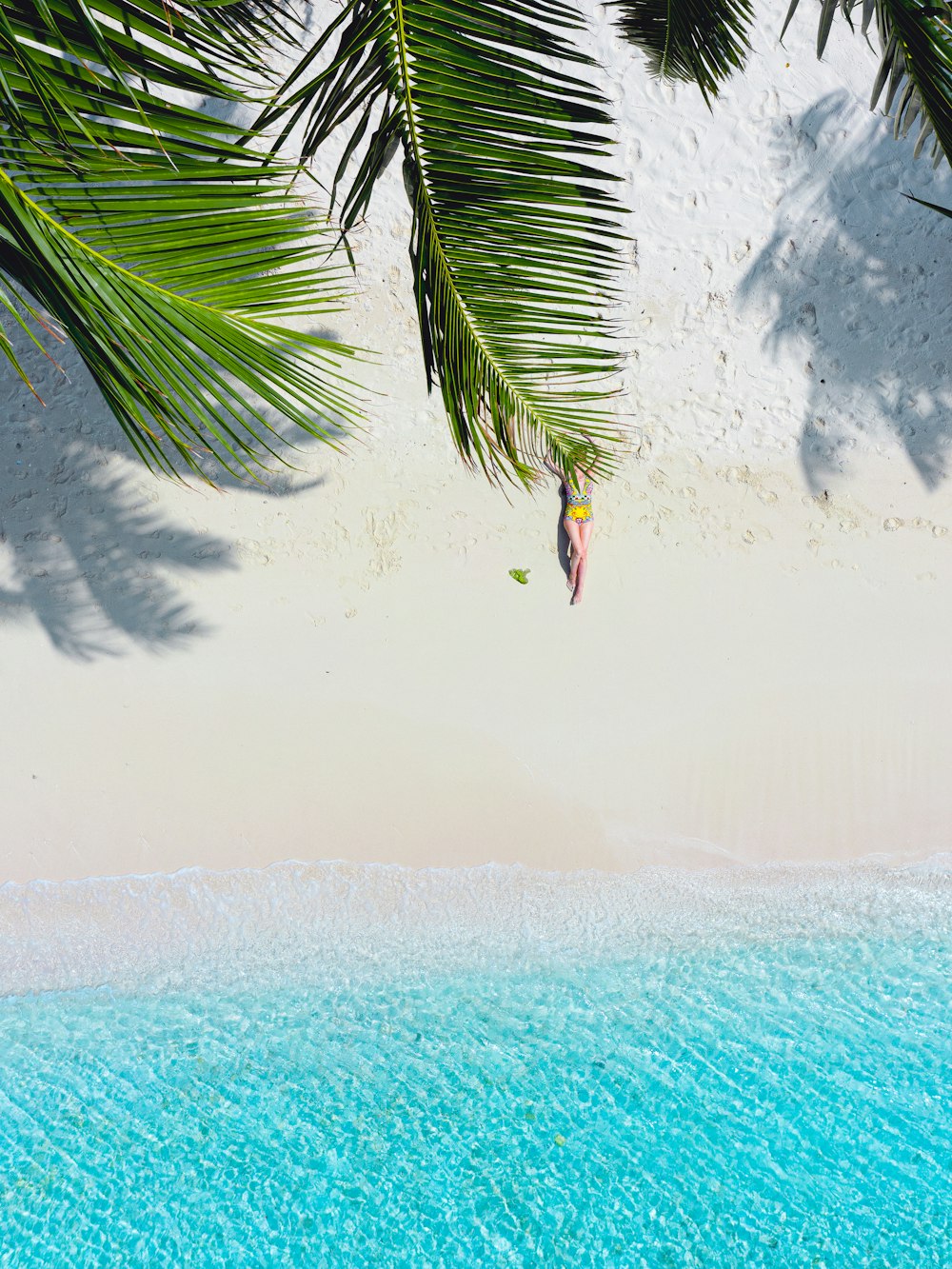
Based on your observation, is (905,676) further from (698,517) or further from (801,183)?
(801,183)

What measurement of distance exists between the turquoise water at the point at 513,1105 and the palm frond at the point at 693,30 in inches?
150

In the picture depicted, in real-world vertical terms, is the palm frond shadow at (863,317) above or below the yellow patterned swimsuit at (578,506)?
above

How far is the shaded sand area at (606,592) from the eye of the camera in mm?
4602

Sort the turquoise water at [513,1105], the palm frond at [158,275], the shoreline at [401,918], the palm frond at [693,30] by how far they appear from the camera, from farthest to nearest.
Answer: the shoreline at [401,918] < the turquoise water at [513,1105] < the palm frond at [693,30] < the palm frond at [158,275]

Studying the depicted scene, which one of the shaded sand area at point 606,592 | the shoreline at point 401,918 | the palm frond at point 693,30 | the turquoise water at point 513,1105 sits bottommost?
the turquoise water at point 513,1105

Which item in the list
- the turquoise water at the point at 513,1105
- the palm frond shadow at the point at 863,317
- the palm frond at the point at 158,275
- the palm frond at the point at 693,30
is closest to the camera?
the palm frond at the point at 158,275

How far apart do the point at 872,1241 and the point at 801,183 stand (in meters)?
5.23

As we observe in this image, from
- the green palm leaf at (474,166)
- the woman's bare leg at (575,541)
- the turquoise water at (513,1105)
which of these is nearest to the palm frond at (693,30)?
the green palm leaf at (474,166)

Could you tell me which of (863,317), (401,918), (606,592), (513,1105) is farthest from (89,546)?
(863,317)

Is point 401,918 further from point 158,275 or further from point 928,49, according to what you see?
point 928,49

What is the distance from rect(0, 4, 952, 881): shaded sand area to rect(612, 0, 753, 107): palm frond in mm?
1430

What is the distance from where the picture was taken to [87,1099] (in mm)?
3854

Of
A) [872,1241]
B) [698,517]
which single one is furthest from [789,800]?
[872,1241]

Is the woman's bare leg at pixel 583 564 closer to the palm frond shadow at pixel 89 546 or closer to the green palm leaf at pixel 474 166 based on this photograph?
the palm frond shadow at pixel 89 546
